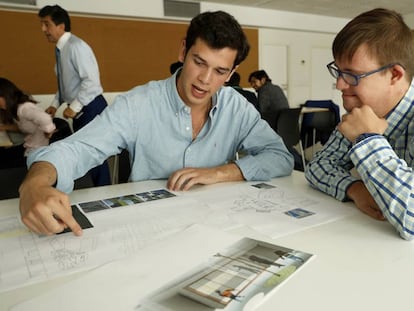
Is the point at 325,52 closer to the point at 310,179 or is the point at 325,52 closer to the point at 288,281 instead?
the point at 310,179

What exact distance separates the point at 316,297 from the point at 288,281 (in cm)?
6

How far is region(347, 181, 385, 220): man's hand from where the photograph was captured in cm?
87

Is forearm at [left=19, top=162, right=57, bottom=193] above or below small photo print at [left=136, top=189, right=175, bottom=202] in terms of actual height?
above

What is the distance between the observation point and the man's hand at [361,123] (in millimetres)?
861

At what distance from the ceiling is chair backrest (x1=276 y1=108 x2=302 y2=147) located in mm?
2685

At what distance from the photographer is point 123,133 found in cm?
128

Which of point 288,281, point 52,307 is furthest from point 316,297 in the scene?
point 52,307

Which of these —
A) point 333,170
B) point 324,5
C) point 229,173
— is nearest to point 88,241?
point 229,173

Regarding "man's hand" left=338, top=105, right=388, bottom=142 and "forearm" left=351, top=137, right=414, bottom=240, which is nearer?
"forearm" left=351, top=137, right=414, bottom=240

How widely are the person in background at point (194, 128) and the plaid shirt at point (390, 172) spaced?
284 millimetres

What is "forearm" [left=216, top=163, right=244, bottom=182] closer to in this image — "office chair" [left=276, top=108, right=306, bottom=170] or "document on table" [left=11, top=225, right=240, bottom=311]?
"document on table" [left=11, top=225, right=240, bottom=311]

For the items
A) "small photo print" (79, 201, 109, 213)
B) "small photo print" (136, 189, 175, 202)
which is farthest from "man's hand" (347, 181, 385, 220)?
"small photo print" (79, 201, 109, 213)

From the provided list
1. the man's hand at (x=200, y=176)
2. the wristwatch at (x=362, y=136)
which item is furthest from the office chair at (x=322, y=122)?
the wristwatch at (x=362, y=136)

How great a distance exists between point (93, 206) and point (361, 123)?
74cm
